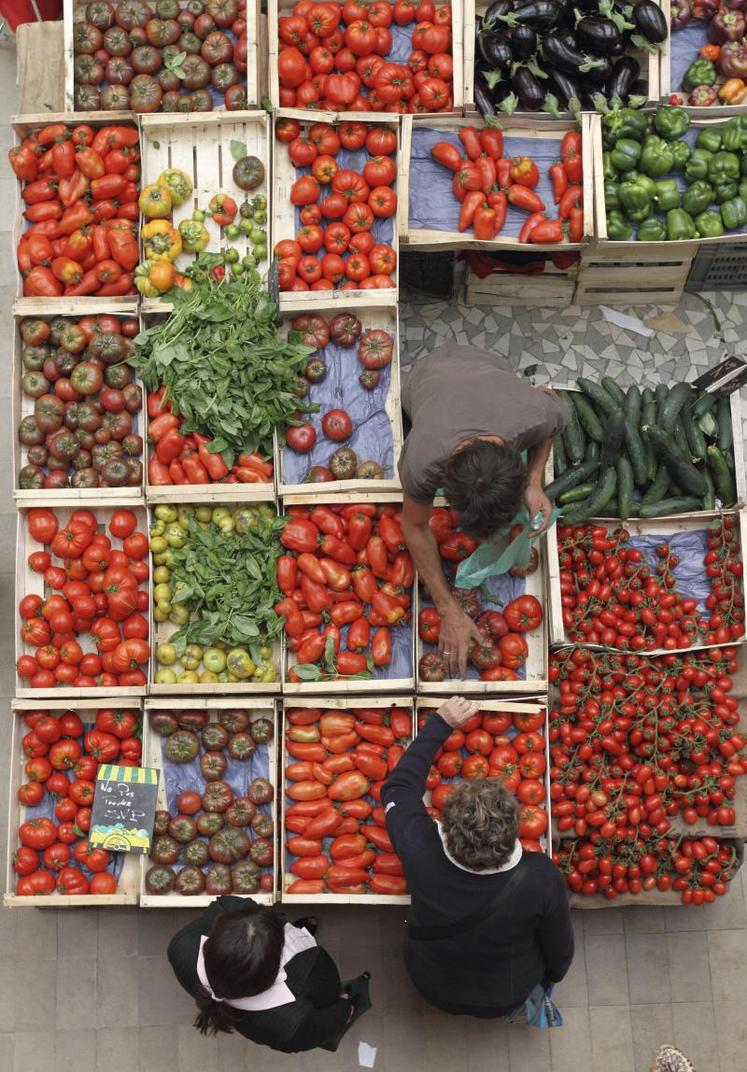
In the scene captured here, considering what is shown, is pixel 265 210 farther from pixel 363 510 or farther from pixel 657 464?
pixel 657 464

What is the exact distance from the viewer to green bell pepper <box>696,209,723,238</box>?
4504 millimetres

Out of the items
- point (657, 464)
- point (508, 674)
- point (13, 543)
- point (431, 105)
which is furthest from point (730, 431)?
point (13, 543)

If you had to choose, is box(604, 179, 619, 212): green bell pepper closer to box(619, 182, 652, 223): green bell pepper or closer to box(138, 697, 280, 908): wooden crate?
box(619, 182, 652, 223): green bell pepper

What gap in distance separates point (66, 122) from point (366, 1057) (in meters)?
4.80

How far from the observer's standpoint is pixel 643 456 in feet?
14.6

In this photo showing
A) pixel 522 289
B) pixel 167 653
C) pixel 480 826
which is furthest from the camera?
pixel 522 289

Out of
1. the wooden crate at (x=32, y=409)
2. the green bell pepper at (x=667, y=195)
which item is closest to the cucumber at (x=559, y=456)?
the green bell pepper at (x=667, y=195)

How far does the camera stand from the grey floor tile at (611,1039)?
4.55 metres

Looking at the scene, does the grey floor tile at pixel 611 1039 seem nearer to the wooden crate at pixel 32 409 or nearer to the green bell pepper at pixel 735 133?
the wooden crate at pixel 32 409

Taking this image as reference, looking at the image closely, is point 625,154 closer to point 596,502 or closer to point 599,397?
point 599,397

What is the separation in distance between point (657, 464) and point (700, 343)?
1061mm

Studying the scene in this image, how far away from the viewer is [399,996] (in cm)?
461

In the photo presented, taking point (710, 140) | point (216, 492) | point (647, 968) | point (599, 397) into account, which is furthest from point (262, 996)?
point (710, 140)

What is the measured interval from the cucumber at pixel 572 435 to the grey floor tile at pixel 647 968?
2432 mm
